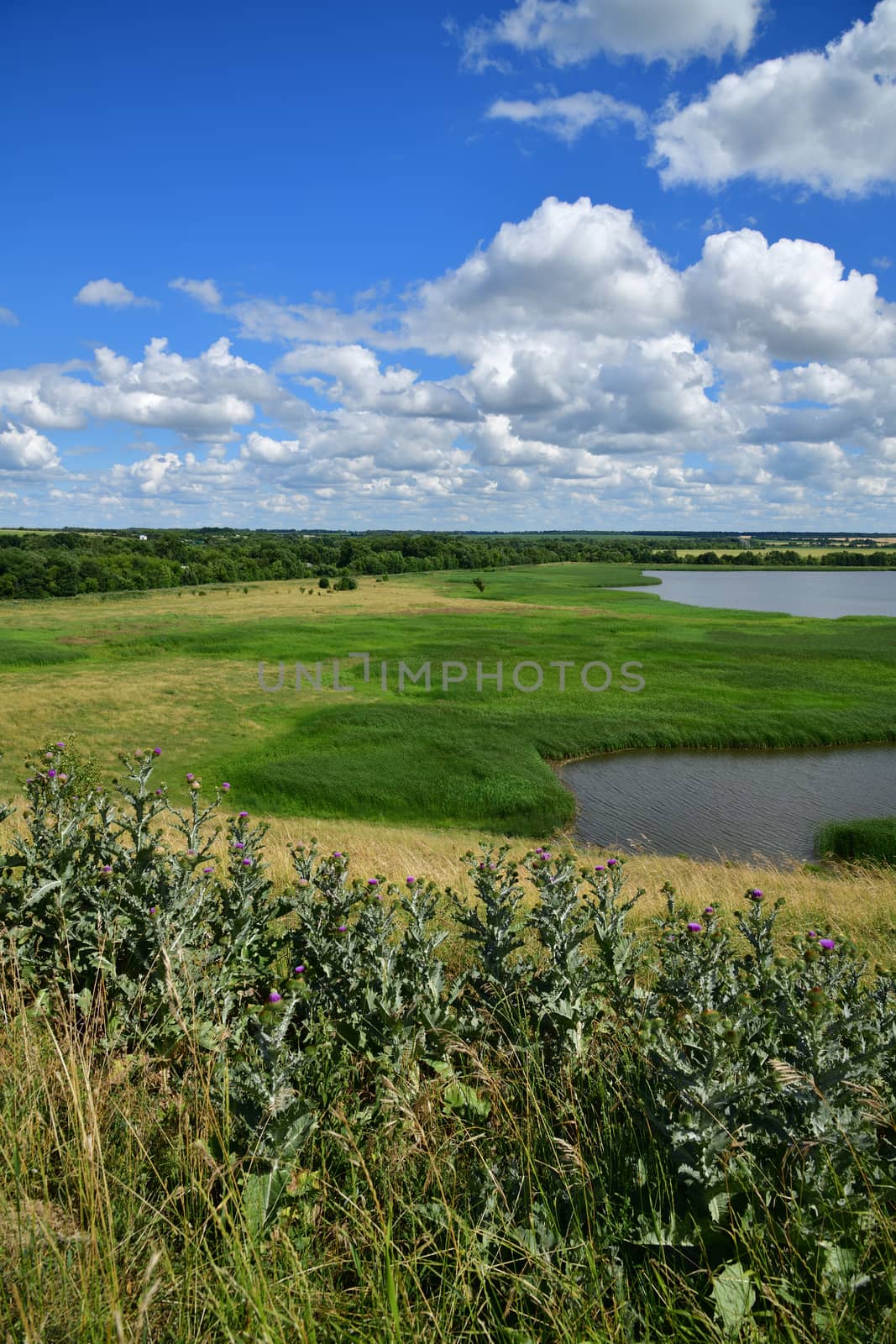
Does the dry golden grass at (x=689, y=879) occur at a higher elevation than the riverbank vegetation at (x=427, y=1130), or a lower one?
lower

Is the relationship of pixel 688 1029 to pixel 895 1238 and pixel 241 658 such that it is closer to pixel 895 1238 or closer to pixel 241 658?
pixel 895 1238

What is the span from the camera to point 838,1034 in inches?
121

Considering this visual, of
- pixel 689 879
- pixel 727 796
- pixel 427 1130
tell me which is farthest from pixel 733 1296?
pixel 727 796

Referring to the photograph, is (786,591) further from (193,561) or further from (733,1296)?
(733,1296)

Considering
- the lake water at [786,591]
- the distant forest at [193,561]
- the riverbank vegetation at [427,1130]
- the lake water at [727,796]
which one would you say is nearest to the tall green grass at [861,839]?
the lake water at [727,796]

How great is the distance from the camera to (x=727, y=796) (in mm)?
27906

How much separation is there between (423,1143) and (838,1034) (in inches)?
73.9

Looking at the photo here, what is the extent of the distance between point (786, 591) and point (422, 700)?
111248 mm

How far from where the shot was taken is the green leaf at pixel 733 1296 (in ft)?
7.64

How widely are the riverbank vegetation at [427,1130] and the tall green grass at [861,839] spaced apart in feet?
66.4

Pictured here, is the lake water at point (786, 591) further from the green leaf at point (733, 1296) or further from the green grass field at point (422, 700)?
the green leaf at point (733, 1296)

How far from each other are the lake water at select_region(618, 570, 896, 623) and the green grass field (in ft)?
74.0

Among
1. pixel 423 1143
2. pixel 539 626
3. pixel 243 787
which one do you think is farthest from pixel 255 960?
pixel 539 626

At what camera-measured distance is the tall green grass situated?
70.8ft
